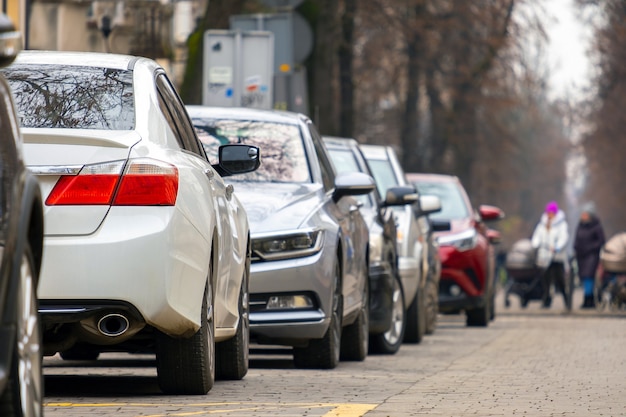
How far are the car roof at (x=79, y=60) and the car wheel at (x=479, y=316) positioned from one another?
14244 millimetres

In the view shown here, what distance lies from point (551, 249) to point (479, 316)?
345 inches

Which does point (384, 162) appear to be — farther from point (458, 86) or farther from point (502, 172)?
point (502, 172)

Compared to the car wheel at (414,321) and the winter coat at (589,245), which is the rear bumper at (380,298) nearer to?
the car wheel at (414,321)

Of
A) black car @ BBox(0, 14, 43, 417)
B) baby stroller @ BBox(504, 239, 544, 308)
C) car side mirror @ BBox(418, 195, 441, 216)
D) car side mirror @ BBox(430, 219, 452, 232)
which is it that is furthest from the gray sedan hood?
baby stroller @ BBox(504, 239, 544, 308)

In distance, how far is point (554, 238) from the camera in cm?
3142

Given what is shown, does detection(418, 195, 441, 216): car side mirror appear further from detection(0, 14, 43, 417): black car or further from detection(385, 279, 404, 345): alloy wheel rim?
detection(0, 14, 43, 417): black car

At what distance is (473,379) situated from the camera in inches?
431

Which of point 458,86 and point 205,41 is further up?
point 205,41

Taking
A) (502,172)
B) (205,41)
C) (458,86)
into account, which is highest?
(205,41)

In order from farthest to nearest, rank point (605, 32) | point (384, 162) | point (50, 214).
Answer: point (605, 32) < point (384, 162) < point (50, 214)

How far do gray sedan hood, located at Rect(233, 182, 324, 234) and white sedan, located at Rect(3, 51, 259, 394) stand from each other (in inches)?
86.2

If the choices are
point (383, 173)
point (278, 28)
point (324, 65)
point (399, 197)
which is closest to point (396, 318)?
point (399, 197)

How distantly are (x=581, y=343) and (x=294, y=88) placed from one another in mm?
6024

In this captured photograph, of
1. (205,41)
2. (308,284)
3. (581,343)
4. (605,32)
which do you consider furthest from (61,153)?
(605,32)
